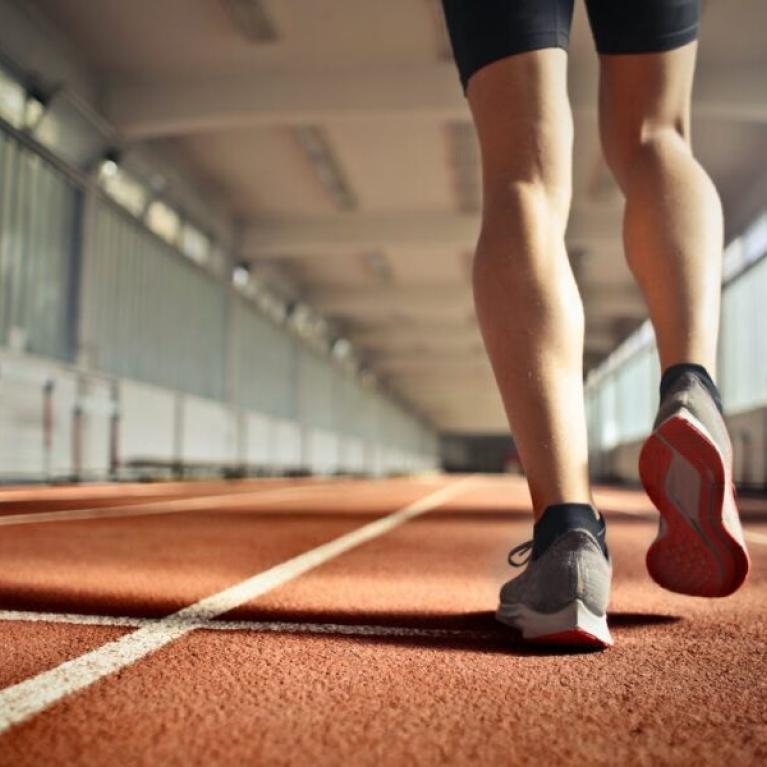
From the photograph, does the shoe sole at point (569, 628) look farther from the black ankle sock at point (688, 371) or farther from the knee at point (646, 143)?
the knee at point (646, 143)

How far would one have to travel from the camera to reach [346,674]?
91 cm

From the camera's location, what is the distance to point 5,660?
941mm

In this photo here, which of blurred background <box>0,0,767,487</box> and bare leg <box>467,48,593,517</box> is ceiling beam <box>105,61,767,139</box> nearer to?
blurred background <box>0,0,767,487</box>

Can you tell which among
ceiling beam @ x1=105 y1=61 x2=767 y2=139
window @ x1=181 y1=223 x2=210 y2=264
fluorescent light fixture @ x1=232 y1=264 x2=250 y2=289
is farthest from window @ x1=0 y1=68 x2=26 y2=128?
fluorescent light fixture @ x1=232 y1=264 x2=250 y2=289

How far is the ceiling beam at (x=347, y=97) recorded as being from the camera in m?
10.3

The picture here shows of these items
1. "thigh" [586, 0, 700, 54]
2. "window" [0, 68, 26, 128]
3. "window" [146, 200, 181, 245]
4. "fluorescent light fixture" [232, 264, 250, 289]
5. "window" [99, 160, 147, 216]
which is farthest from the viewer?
"fluorescent light fixture" [232, 264, 250, 289]

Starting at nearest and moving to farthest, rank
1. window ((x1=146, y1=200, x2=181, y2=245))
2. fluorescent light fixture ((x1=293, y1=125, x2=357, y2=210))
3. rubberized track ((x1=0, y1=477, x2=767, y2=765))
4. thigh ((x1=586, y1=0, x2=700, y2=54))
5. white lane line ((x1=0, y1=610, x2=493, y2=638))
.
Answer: rubberized track ((x1=0, y1=477, x2=767, y2=765)) < white lane line ((x1=0, y1=610, x2=493, y2=638)) < thigh ((x1=586, y1=0, x2=700, y2=54)) < fluorescent light fixture ((x1=293, y1=125, x2=357, y2=210)) < window ((x1=146, y1=200, x2=181, y2=245))

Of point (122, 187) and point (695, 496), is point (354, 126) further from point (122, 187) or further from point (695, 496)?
point (695, 496)

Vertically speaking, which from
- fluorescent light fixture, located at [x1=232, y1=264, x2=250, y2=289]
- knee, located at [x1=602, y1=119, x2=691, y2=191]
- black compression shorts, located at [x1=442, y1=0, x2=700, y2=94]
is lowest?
knee, located at [x1=602, y1=119, x2=691, y2=191]

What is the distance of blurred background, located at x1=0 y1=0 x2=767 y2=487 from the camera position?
992cm

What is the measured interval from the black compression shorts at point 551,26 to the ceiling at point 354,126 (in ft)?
28.7

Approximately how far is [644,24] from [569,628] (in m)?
1.01

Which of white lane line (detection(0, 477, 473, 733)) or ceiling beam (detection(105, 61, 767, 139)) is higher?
ceiling beam (detection(105, 61, 767, 139))

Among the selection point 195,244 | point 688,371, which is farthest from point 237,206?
point 688,371
